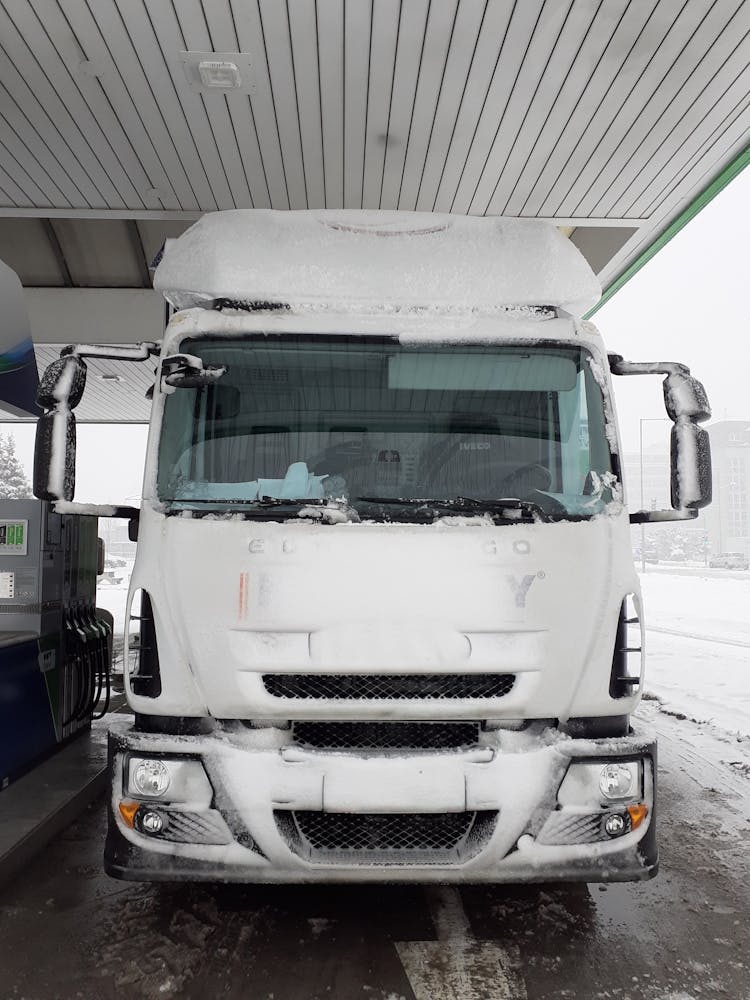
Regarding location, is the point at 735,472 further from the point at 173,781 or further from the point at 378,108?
the point at 173,781

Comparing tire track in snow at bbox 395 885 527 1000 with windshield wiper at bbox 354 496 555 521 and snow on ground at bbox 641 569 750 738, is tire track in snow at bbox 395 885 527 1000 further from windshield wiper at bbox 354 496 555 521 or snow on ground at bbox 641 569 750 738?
snow on ground at bbox 641 569 750 738

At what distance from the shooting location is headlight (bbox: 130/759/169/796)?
295cm

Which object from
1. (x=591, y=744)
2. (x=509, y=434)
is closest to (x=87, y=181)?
(x=509, y=434)

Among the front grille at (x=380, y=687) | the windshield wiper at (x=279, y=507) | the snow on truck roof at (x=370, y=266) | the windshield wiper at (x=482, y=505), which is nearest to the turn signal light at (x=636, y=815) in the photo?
the front grille at (x=380, y=687)

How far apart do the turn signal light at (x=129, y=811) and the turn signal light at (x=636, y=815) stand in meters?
1.80

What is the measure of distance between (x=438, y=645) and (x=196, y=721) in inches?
36.6

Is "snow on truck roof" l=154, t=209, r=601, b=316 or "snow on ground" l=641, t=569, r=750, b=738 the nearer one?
"snow on truck roof" l=154, t=209, r=601, b=316

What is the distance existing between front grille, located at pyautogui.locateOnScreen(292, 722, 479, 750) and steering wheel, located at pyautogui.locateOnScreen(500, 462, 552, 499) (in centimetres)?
96

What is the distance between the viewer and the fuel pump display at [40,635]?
520cm

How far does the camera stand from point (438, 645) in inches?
116

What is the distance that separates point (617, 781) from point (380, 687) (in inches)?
36.6

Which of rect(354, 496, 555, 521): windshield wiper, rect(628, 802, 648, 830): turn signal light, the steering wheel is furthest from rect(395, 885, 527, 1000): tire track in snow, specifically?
the steering wheel

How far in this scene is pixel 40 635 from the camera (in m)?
5.54

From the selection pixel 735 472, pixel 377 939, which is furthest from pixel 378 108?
pixel 735 472
